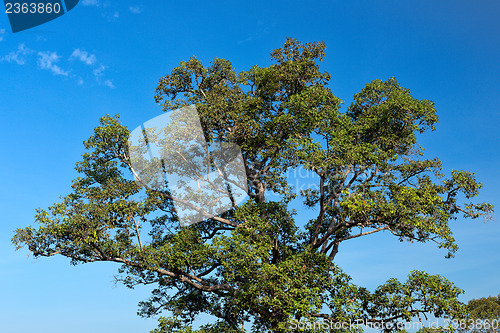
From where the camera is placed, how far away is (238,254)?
11.8 meters

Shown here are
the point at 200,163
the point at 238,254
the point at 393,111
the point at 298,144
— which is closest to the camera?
the point at 238,254

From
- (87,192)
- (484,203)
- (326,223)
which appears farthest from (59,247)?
(484,203)

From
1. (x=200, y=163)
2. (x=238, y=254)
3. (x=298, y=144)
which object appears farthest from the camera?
(x=200, y=163)

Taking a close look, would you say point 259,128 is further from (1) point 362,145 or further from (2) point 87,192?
(2) point 87,192

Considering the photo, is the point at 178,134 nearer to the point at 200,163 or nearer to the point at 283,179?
the point at 200,163

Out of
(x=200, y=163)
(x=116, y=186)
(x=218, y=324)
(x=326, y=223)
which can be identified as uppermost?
(x=200, y=163)

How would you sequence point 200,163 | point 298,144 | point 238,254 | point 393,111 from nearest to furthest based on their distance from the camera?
1. point 238,254
2. point 298,144
3. point 393,111
4. point 200,163

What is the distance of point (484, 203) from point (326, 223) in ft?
16.6

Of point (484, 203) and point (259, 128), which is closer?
point (484, 203)

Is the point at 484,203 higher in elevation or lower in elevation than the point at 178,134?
lower

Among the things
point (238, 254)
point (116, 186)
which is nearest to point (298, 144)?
point (238, 254)

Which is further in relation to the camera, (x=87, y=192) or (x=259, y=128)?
(x=259, y=128)

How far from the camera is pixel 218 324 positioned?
43.9 ft

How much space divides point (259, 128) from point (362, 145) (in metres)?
3.46
